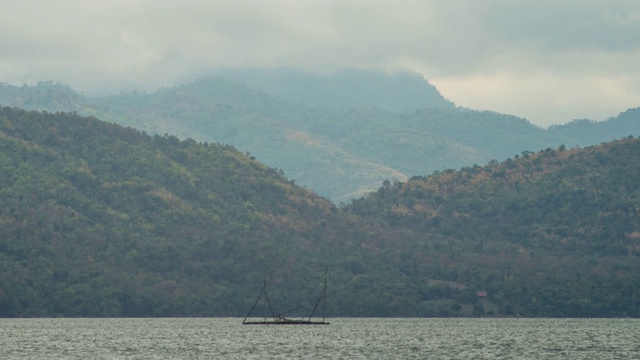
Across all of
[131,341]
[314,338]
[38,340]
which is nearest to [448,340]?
[314,338]

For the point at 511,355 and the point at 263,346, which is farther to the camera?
the point at 263,346

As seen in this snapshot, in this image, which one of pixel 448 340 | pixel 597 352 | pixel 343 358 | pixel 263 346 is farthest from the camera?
pixel 448 340

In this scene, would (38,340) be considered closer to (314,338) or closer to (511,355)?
(314,338)

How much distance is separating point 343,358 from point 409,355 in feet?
35.0

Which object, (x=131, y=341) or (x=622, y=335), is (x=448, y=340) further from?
(x=131, y=341)

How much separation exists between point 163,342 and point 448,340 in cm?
4520

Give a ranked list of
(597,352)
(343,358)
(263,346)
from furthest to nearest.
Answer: (263,346) → (597,352) → (343,358)

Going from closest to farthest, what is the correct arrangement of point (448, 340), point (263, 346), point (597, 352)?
point (597, 352) → point (263, 346) → point (448, 340)

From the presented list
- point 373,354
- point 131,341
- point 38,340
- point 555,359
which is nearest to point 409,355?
point 373,354

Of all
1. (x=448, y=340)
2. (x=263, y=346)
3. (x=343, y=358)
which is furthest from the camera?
(x=448, y=340)

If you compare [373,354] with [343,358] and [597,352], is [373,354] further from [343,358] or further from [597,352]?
[597,352]

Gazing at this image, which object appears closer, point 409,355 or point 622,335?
point 409,355

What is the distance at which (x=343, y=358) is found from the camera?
139000 millimetres

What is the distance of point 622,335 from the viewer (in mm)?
189500
